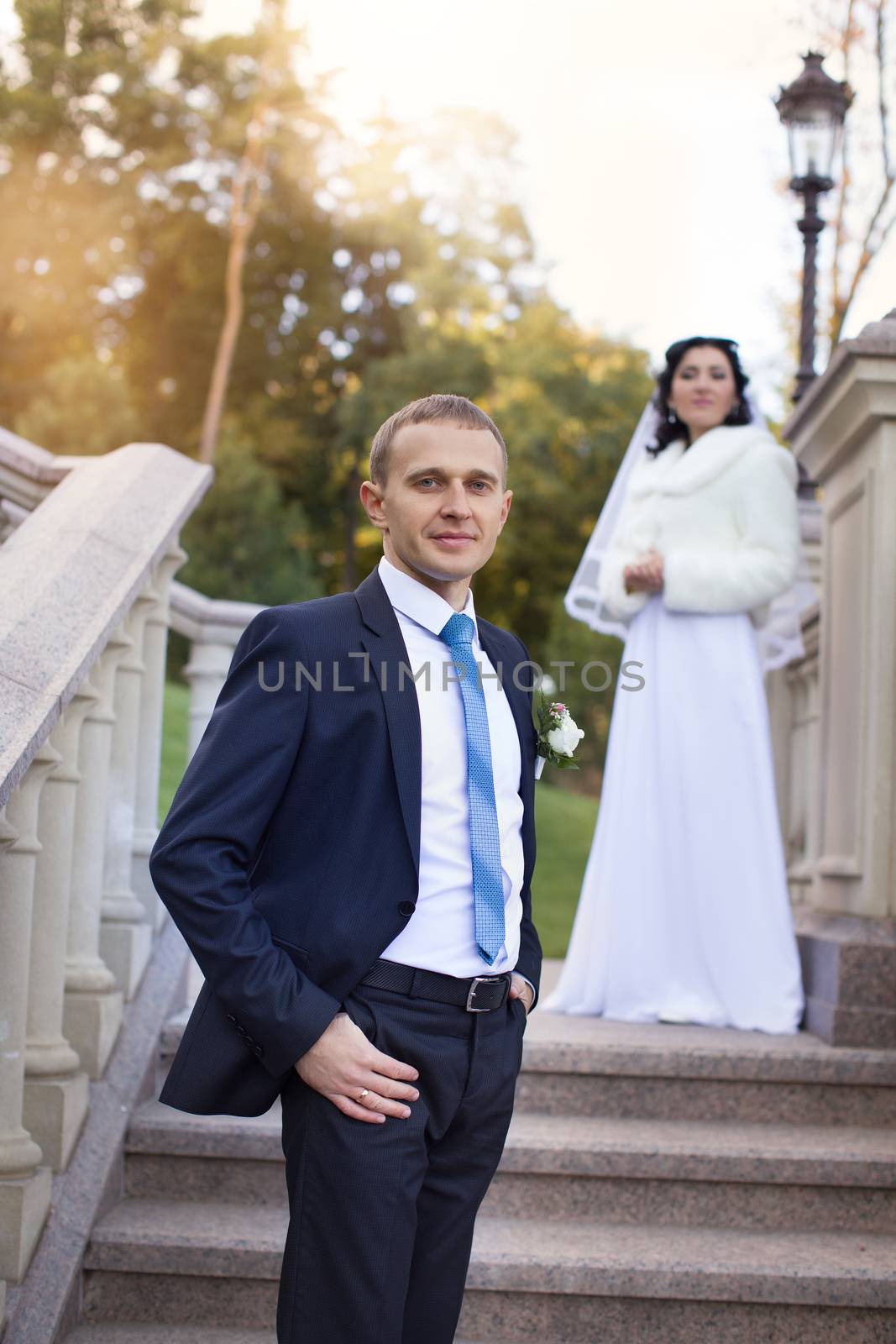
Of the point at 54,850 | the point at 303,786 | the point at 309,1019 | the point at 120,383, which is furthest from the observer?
the point at 120,383

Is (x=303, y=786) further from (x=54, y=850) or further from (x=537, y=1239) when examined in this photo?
(x=537, y=1239)

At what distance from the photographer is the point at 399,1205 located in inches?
85.3

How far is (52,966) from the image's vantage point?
10.5 feet

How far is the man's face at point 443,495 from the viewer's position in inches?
93.3

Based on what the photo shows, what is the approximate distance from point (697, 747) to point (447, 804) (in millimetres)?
2709

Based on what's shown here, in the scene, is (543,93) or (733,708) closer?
(733,708)

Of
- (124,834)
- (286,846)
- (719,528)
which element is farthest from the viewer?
(719,528)

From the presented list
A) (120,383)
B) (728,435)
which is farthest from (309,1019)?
(120,383)

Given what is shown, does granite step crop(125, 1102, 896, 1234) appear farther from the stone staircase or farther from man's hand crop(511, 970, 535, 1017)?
man's hand crop(511, 970, 535, 1017)

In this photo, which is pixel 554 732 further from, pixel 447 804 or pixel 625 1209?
pixel 625 1209

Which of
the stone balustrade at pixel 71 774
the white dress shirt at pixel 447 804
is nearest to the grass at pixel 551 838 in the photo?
the stone balustrade at pixel 71 774

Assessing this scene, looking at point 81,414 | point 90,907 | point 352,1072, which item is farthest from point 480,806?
point 81,414

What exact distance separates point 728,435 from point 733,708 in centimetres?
99

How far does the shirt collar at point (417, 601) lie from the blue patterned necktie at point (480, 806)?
20 millimetres
